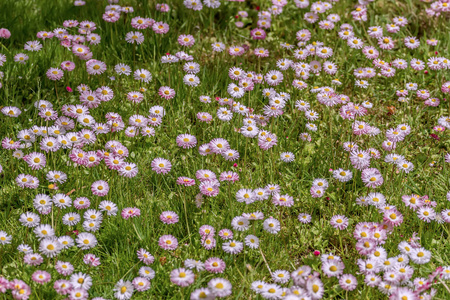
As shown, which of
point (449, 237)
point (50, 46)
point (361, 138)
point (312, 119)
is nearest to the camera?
point (449, 237)

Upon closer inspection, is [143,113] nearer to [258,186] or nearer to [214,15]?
[258,186]

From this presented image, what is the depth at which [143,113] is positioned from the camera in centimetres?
369

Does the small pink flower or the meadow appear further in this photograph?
the small pink flower

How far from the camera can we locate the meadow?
2623 mm

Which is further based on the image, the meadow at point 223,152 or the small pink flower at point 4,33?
the small pink flower at point 4,33

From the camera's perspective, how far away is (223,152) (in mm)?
3221

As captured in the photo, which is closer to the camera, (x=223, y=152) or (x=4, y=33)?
(x=223, y=152)

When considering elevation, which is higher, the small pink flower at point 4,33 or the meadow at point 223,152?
the small pink flower at point 4,33

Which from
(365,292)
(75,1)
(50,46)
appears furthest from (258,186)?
(75,1)

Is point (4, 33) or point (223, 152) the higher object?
point (4, 33)

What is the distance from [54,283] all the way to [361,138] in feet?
6.95

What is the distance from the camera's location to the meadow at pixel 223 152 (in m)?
2.62

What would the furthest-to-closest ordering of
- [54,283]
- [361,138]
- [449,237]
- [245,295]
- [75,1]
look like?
[75,1]
[361,138]
[449,237]
[245,295]
[54,283]

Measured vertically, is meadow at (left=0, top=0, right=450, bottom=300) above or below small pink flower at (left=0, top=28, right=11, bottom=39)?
below
